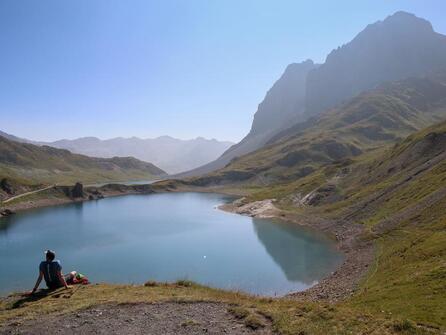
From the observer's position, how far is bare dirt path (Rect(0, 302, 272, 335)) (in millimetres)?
20484

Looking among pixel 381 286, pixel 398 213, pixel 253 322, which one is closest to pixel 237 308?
pixel 253 322

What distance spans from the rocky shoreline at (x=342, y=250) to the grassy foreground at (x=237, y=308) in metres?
22.2

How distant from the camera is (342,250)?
265 ft

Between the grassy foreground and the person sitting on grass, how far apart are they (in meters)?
0.96

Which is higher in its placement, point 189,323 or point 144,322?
point 144,322

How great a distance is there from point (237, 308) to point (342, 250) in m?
62.5

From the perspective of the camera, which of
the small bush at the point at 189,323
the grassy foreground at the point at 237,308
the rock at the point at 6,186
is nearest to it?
the grassy foreground at the point at 237,308

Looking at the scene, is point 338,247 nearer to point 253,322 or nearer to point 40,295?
point 253,322

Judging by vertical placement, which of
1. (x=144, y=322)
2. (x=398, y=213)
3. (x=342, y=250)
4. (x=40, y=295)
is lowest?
(x=342, y=250)

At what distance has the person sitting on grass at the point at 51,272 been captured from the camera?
27125 millimetres

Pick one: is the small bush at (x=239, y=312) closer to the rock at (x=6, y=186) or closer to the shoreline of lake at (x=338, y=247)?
the shoreline of lake at (x=338, y=247)

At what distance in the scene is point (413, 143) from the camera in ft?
392

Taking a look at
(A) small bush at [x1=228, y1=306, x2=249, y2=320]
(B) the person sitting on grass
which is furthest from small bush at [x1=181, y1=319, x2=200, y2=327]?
(B) the person sitting on grass

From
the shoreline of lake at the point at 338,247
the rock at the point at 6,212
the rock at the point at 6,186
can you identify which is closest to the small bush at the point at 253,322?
the shoreline of lake at the point at 338,247
